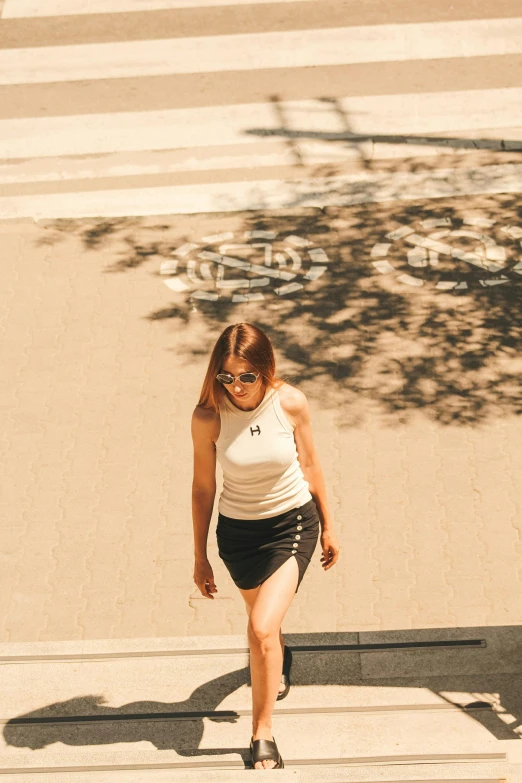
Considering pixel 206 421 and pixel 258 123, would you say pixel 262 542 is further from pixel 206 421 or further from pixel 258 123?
pixel 258 123

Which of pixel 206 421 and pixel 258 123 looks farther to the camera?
pixel 258 123

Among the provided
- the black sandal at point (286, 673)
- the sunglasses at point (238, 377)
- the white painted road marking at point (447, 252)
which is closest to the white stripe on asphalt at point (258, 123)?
the white painted road marking at point (447, 252)

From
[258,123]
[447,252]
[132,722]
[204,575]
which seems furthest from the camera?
[258,123]

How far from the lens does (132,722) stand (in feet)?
17.0

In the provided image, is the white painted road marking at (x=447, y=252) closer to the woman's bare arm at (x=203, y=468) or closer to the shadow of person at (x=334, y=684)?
the shadow of person at (x=334, y=684)

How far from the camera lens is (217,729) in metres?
5.13

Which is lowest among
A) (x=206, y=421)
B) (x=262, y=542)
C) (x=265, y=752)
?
(x=265, y=752)

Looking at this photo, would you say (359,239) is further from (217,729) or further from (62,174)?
(217,729)

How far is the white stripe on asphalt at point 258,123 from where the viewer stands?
1149 centimetres

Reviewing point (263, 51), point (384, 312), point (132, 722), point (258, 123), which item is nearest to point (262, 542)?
point (132, 722)

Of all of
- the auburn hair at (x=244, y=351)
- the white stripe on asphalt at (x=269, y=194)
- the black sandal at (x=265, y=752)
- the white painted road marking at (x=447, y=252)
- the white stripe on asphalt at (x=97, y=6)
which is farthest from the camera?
the white stripe on asphalt at (x=97, y=6)

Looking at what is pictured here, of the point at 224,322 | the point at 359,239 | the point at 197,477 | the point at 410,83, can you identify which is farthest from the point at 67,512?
the point at 410,83

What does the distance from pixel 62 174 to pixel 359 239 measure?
3409 millimetres

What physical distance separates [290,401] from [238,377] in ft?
1.09
